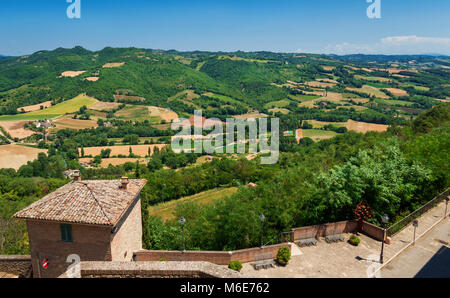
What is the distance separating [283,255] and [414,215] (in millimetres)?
11134

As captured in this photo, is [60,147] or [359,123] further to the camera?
[359,123]

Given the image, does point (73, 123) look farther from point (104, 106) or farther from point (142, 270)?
point (142, 270)

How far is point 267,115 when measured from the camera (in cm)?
17962

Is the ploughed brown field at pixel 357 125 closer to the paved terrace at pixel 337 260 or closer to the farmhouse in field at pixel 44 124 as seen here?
the paved terrace at pixel 337 260

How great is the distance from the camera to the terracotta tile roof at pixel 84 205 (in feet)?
49.2

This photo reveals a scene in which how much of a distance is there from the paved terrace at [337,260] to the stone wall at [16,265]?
1191cm

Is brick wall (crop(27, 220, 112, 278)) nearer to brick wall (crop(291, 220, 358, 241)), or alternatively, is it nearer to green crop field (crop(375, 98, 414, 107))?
brick wall (crop(291, 220, 358, 241))

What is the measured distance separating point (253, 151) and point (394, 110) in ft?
295

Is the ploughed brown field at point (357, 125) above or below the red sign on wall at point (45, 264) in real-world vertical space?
below

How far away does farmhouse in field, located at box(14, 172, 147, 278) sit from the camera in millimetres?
15117

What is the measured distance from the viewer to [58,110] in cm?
17200

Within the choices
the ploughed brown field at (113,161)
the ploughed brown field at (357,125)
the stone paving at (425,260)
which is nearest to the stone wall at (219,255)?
the stone paving at (425,260)
